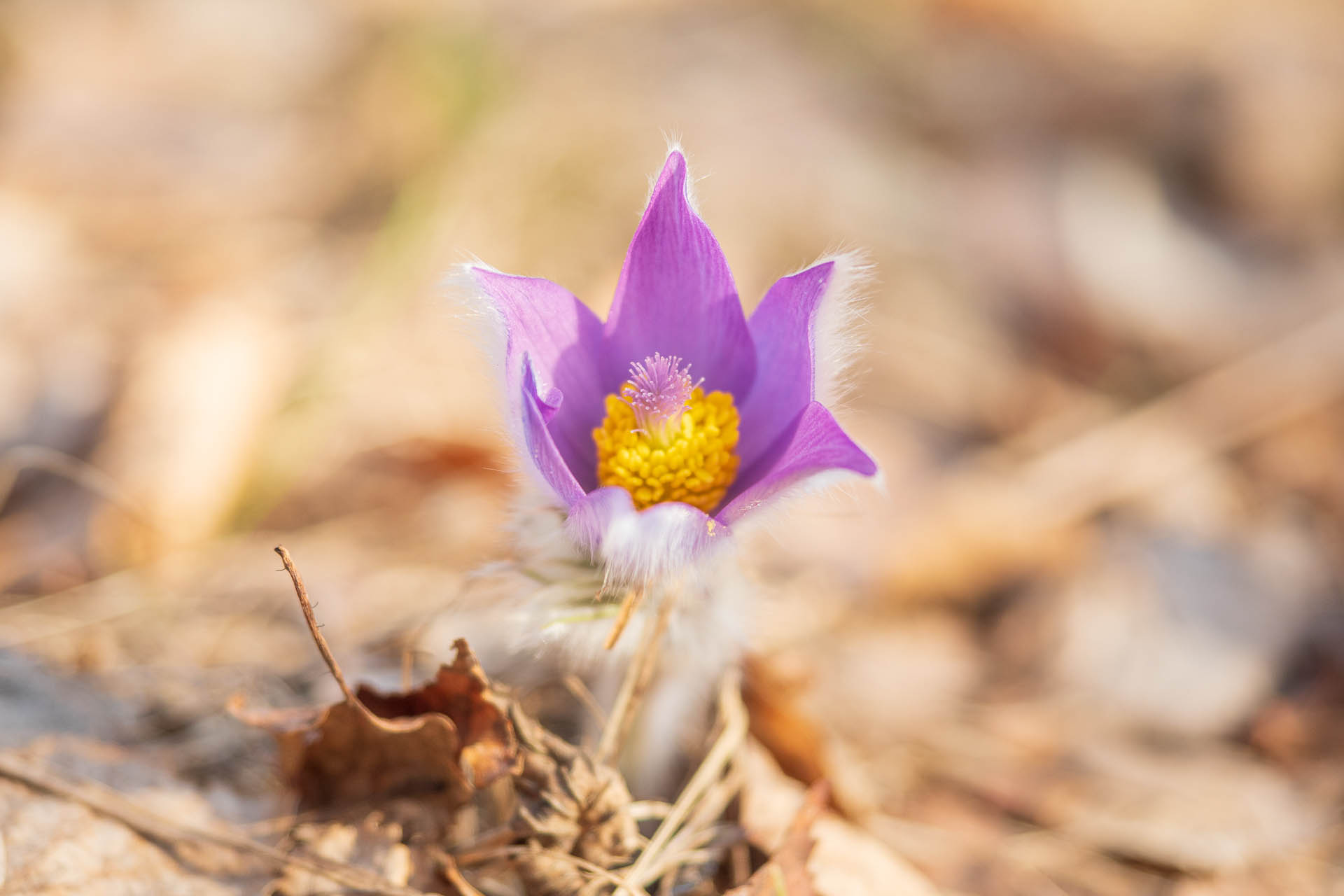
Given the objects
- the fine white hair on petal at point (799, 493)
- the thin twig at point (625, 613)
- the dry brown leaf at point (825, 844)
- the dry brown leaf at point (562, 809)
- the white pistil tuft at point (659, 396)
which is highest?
the white pistil tuft at point (659, 396)

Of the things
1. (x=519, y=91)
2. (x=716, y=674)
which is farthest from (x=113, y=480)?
(x=519, y=91)

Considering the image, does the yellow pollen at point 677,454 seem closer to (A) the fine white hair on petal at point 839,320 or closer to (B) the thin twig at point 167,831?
(A) the fine white hair on petal at point 839,320

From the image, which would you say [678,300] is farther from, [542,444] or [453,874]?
[453,874]

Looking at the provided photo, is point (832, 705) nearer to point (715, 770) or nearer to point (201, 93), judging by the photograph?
point (715, 770)

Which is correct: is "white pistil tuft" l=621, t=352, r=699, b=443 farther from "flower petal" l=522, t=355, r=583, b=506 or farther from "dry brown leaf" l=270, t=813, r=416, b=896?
"dry brown leaf" l=270, t=813, r=416, b=896

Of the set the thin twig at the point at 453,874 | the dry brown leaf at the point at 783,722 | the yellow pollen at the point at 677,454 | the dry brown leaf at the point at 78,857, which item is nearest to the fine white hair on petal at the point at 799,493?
the yellow pollen at the point at 677,454

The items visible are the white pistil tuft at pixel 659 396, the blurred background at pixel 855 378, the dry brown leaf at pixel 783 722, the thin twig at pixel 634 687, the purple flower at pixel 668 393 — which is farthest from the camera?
the blurred background at pixel 855 378

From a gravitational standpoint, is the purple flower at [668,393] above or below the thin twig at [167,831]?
above
